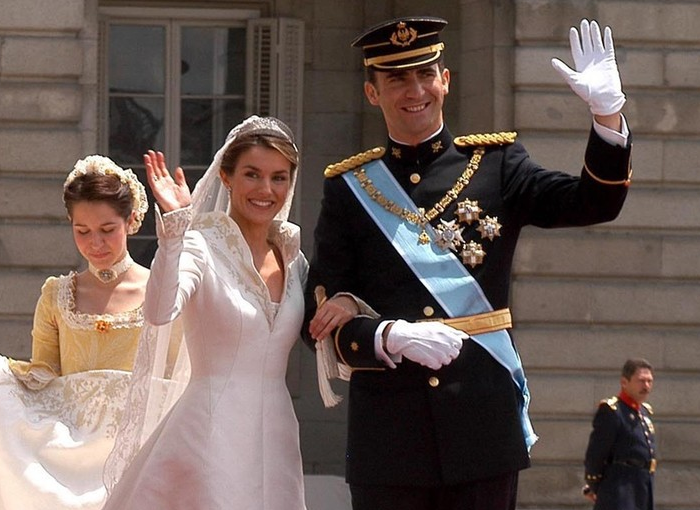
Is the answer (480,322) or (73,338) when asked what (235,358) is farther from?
(73,338)

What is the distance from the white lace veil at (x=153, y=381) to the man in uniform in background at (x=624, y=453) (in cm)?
481

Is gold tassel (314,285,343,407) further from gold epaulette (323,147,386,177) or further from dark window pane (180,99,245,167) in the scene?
dark window pane (180,99,245,167)

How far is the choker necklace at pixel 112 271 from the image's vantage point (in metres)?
6.44

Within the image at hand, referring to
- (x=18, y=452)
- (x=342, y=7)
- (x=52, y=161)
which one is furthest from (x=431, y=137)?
(x=342, y=7)

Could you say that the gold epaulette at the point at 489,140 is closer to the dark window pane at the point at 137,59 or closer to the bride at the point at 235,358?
the bride at the point at 235,358

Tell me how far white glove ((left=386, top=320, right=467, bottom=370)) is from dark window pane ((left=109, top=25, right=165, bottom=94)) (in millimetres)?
7271

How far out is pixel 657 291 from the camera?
11.5 meters

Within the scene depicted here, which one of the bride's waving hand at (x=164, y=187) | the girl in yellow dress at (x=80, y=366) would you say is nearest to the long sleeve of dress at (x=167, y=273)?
the bride's waving hand at (x=164, y=187)

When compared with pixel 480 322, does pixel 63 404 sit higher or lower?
lower

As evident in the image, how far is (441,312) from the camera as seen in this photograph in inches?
209

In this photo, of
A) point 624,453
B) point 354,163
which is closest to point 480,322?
point 354,163

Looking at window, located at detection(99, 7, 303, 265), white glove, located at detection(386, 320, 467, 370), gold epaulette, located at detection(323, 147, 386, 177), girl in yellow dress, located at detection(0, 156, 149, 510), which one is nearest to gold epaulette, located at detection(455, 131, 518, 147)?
gold epaulette, located at detection(323, 147, 386, 177)

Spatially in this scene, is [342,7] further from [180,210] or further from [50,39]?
[180,210]

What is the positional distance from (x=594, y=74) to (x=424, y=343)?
2.71ft
